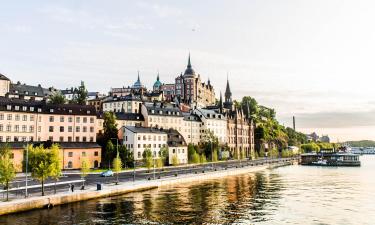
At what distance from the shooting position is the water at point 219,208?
46.7 meters

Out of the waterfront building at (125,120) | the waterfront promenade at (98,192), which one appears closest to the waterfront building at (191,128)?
the waterfront building at (125,120)

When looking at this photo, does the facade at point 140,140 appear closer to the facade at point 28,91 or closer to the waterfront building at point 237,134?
the waterfront building at point 237,134

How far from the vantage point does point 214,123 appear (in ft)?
547

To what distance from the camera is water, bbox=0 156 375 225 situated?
46656 mm

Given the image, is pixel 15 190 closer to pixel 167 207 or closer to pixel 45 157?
pixel 45 157

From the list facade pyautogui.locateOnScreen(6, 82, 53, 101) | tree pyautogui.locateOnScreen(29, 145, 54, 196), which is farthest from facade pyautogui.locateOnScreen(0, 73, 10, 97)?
tree pyautogui.locateOnScreen(29, 145, 54, 196)

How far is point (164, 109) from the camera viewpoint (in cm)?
14500

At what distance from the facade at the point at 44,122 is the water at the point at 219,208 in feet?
149

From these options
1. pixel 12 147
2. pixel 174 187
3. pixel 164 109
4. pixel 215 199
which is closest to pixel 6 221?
pixel 215 199

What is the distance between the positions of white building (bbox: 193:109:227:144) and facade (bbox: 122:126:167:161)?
132ft

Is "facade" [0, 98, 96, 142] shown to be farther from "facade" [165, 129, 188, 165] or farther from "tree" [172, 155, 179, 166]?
"facade" [165, 129, 188, 165]

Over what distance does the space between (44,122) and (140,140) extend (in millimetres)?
27310

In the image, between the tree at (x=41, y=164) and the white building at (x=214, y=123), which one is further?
the white building at (x=214, y=123)

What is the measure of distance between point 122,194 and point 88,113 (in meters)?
52.6
